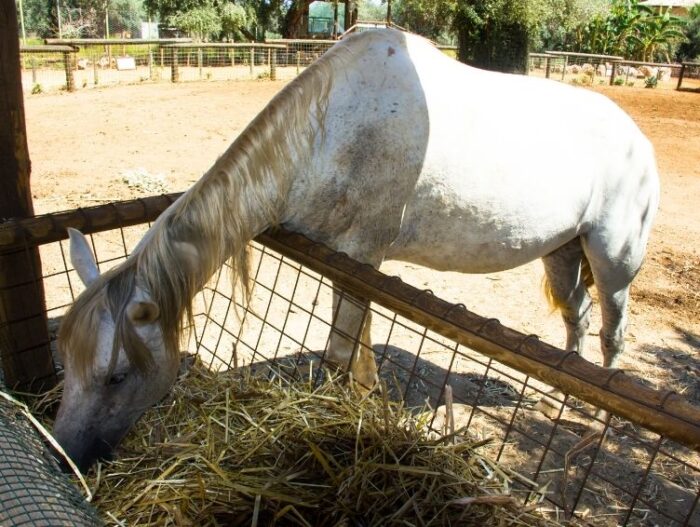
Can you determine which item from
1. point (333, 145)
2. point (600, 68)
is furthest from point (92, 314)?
point (600, 68)

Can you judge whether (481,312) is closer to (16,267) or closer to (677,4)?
(16,267)

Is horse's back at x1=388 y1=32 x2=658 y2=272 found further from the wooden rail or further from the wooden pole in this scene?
the wooden pole

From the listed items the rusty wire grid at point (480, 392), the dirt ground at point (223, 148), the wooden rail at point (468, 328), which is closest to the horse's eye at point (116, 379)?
the rusty wire grid at point (480, 392)

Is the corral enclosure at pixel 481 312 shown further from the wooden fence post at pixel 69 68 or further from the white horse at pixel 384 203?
the wooden fence post at pixel 69 68

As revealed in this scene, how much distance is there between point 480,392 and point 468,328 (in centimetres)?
42

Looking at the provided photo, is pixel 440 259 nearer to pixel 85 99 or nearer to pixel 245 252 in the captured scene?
pixel 245 252

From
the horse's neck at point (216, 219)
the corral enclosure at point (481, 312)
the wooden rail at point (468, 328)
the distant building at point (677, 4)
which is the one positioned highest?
the distant building at point (677, 4)

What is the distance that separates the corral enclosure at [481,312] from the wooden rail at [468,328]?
105 mm

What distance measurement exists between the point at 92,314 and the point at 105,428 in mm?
416

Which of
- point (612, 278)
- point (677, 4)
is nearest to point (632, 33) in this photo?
point (677, 4)

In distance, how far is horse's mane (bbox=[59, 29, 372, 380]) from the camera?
1.87 m

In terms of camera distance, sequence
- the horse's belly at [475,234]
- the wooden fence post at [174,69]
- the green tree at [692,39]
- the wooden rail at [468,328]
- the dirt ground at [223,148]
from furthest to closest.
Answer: the green tree at [692,39]
the wooden fence post at [174,69]
the dirt ground at [223,148]
the horse's belly at [475,234]
the wooden rail at [468,328]

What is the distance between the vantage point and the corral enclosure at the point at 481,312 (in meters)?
2.53

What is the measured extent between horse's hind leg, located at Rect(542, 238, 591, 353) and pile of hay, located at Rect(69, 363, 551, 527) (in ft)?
5.39
